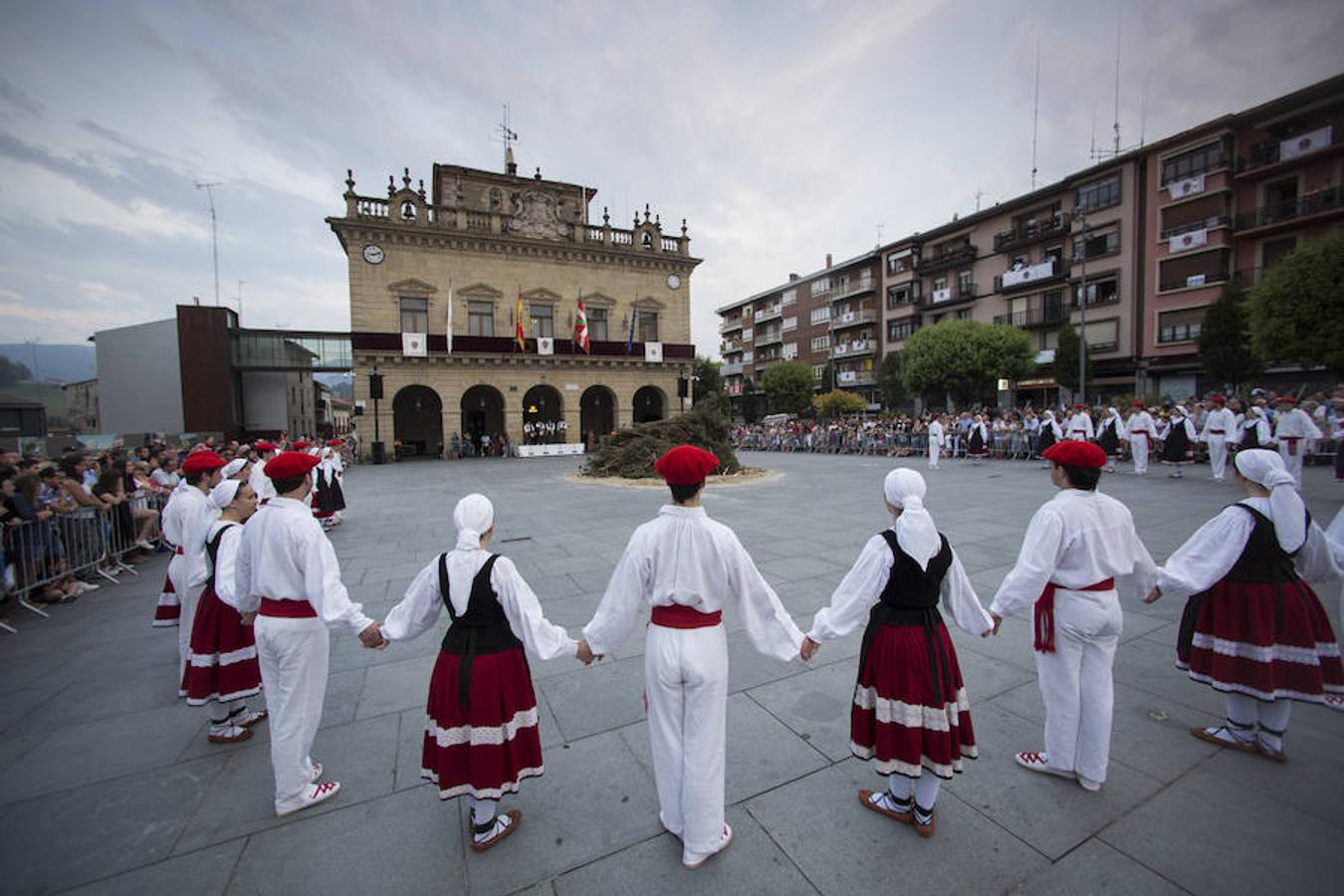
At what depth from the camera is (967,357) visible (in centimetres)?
3219

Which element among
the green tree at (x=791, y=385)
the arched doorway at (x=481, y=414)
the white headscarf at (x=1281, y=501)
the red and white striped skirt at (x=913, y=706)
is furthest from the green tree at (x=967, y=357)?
the red and white striped skirt at (x=913, y=706)

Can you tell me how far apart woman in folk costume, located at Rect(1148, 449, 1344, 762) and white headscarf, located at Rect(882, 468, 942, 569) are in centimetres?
157

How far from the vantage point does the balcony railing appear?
1310 inches

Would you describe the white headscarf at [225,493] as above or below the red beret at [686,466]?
below

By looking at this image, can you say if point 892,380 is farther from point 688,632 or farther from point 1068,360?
point 688,632

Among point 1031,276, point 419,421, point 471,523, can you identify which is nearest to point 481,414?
point 419,421

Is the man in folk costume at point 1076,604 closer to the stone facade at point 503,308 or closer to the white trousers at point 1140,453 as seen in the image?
the white trousers at point 1140,453

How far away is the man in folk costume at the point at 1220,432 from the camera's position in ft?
39.3

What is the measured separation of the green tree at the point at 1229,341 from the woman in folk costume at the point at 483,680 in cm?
3255

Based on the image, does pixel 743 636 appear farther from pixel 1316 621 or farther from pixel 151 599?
pixel 151 599

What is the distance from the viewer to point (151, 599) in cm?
630

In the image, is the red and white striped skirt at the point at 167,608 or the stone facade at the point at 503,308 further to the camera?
the stone facade at the point at 503,308

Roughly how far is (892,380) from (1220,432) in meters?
29.4

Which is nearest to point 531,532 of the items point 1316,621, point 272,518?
point 272,518
